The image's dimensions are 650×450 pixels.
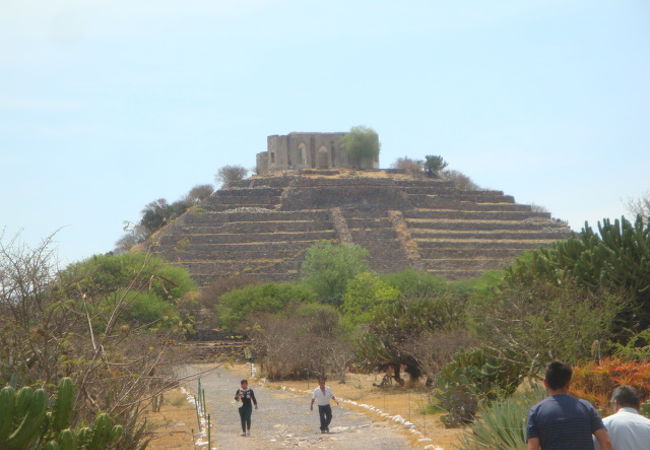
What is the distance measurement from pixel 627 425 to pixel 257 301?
100 feet

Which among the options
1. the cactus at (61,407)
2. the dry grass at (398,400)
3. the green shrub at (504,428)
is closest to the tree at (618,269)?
the dry grass at (398,400)

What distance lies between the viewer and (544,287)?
14.6 meters

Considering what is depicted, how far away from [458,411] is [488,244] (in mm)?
42337

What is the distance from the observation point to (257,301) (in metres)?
35.9

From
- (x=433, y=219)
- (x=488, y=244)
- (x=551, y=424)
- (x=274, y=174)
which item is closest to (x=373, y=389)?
(x=551, y=424)

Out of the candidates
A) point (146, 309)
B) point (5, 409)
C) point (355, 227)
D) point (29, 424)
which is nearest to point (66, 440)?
point (29, 424)

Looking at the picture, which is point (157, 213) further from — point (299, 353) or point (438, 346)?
point (438, 346)

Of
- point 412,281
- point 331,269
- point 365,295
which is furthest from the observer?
point 331,269

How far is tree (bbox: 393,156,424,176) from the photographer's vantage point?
72250mm

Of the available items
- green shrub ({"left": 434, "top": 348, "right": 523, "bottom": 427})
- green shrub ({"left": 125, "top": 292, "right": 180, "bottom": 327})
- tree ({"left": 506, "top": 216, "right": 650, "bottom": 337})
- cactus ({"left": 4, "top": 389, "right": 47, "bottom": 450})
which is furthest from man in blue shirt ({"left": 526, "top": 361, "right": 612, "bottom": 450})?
green shrub ({"left": 125, "top": 292, "right": 180, "bottom": 327})

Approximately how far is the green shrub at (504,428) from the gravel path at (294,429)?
194 cm

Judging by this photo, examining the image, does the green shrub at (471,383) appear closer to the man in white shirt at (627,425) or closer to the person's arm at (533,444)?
the man in white shirt at (627,425)

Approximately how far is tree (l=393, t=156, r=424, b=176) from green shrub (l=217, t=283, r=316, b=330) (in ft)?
116

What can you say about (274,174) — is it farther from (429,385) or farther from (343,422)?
(343,422)
